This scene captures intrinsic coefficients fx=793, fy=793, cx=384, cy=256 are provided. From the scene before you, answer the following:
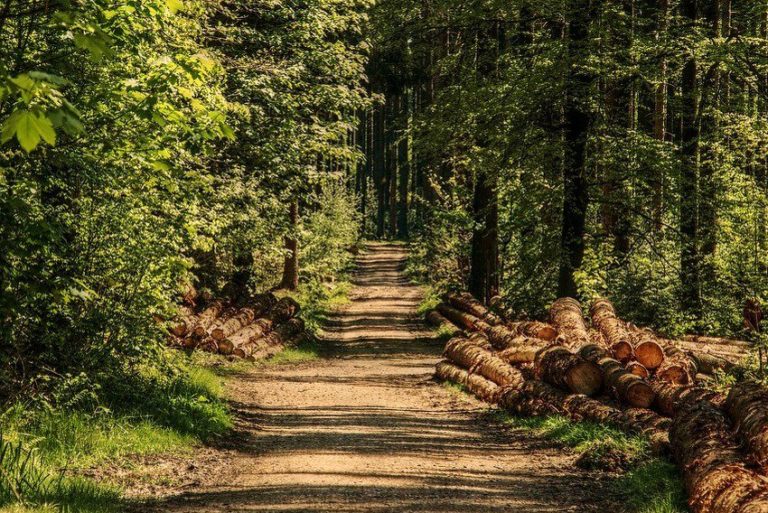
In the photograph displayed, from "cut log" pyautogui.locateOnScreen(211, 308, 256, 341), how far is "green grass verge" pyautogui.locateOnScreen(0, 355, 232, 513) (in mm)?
5232

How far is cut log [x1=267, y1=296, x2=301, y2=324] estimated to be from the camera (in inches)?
867

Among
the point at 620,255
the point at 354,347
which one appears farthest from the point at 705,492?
the point at 354,347

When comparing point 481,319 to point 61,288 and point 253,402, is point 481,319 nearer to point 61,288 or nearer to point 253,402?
point 253,402

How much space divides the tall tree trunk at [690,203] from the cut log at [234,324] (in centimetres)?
1026

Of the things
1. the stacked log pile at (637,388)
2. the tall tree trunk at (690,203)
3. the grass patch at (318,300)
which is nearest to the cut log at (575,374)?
the stacked log pile at (637,388)

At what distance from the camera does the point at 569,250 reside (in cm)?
1703

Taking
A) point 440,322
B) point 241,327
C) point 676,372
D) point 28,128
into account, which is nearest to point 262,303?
point 241,327

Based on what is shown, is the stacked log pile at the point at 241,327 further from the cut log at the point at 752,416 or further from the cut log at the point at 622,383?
the cut log at the point at 752,416

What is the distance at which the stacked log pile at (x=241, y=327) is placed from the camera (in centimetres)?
1756

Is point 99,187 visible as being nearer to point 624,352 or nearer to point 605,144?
point 624,352

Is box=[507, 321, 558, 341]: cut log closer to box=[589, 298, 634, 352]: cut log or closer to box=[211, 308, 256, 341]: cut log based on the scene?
box=[589, 298, 634, 352]: cut log

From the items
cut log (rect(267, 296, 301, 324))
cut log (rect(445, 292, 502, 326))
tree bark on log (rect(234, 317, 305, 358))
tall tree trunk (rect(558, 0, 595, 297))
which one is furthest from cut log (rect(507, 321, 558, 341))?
cut log (rect(267, 296, 301, 324))

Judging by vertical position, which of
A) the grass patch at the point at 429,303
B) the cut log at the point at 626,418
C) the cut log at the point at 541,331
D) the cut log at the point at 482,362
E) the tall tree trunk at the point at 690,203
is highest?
the tall tree trunk at the point at 690,203

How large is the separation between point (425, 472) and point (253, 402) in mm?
5748
